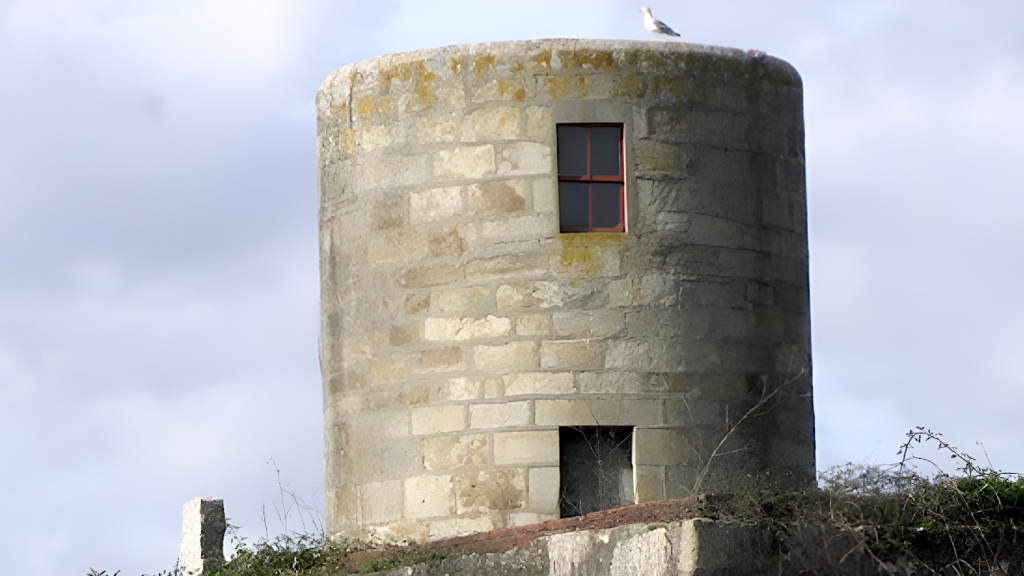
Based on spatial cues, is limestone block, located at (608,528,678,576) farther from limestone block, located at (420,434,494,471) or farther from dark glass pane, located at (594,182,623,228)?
dark glass pane, located at (594,182,623,228)

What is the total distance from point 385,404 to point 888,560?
412 centimetres

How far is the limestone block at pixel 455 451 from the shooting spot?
11.0 m

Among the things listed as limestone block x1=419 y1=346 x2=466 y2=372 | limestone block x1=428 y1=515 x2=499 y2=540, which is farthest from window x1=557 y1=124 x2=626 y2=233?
limestone block x1=428 y1=515 x2=499 y2=540

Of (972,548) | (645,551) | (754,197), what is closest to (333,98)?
(754,197)

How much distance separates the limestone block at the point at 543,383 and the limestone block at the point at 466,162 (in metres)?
1.57

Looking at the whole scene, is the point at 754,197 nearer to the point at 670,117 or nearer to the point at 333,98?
the point at 670,117

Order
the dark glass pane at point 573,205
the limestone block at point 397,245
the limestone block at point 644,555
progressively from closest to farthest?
1. the limestone block at point 644,555
2. the dark glass pane at point 573,205
3. the limestone block at point 397,245

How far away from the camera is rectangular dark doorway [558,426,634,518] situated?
11016 mm

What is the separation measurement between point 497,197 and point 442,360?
1.28 m

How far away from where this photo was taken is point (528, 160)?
11.3 m

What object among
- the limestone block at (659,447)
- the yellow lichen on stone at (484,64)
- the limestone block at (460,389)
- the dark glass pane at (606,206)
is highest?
the yellow lichen on stone at (484,64)

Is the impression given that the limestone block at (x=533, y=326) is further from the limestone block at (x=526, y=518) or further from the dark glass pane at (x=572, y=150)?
the limestone block at (x=526, y=518)

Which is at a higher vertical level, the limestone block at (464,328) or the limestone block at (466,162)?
the limestone block at (466,162)

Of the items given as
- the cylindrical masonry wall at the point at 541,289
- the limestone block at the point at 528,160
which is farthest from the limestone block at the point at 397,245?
the limestone block at the point at 528,160
